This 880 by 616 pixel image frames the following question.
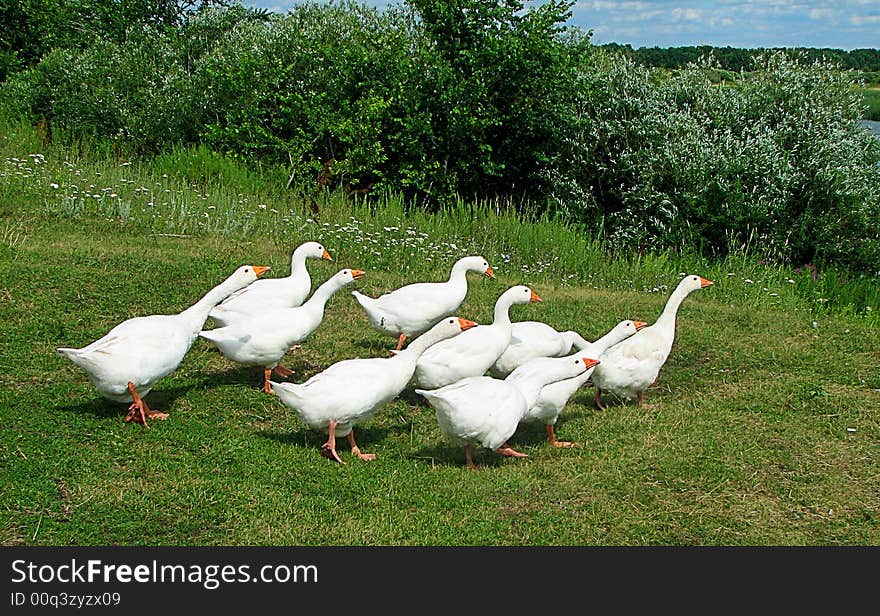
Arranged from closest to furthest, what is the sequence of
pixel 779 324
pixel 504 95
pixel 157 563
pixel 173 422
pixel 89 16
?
1. pixel 157 563
2. pixel 173 422
3. pixel 779 324
4. pixel 504 95
5. pixel 89 16

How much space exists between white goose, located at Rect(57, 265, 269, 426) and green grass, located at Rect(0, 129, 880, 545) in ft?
0.85

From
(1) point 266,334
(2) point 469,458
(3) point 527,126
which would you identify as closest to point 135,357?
(1) point 266,334

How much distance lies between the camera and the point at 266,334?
23.9 ft

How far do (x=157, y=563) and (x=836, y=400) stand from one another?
599 centimetres

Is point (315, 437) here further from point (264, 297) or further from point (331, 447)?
point (264, 297)

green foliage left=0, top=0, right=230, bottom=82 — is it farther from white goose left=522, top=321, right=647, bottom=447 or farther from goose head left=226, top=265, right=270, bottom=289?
white goose left=522, top=321, right=647, bottom=447

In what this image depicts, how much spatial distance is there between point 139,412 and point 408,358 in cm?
210

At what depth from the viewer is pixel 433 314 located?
8.35 metres

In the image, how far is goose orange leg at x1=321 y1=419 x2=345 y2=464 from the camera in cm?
636

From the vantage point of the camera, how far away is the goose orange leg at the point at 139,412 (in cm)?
667

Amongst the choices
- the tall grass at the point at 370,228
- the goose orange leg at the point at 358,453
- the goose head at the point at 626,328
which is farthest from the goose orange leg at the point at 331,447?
the tall grass at the point at 370,228

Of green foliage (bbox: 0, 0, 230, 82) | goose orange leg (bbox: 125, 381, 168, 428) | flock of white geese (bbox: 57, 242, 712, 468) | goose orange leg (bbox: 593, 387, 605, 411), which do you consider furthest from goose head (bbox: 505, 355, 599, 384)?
green foliage (bbox: 0, 0, 230, 82)

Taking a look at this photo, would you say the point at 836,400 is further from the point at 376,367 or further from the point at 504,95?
the point at 504,95

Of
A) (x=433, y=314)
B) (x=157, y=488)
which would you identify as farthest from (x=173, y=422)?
(x=433, y=314)
